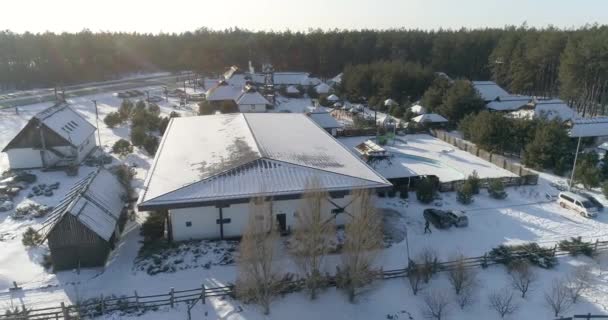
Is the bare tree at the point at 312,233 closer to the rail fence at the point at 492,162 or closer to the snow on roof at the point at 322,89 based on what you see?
the rail fence at the point at 492,162

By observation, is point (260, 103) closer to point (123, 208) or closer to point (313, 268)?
A: point (123, 208)

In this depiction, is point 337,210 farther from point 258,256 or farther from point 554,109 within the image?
point 554,109

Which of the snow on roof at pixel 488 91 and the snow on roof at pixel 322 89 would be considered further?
the snow on roof at pixel 322 89

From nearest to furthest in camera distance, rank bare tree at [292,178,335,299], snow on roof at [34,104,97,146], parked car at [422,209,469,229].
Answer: bare tree at [292,178,335,299] < parked car at [422,209,469,229] < snow on roof at [34,104,97,146]

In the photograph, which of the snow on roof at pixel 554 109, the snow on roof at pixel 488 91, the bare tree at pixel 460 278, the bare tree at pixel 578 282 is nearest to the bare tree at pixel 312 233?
the bare tree at pixel 460 278

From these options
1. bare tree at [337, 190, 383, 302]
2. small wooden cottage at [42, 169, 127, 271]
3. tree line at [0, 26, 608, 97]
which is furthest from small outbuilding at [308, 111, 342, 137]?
tree line at [0, 26, 608, 97]

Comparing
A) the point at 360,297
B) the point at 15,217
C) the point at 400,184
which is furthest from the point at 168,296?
the point at 400,184

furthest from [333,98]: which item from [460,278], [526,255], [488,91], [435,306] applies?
[435,306]

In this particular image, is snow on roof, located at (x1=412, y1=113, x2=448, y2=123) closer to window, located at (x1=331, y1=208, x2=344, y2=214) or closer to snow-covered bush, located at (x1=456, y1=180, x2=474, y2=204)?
snow-covered bush, located at (x1=456, y1=180, x2=474, y2=204)
